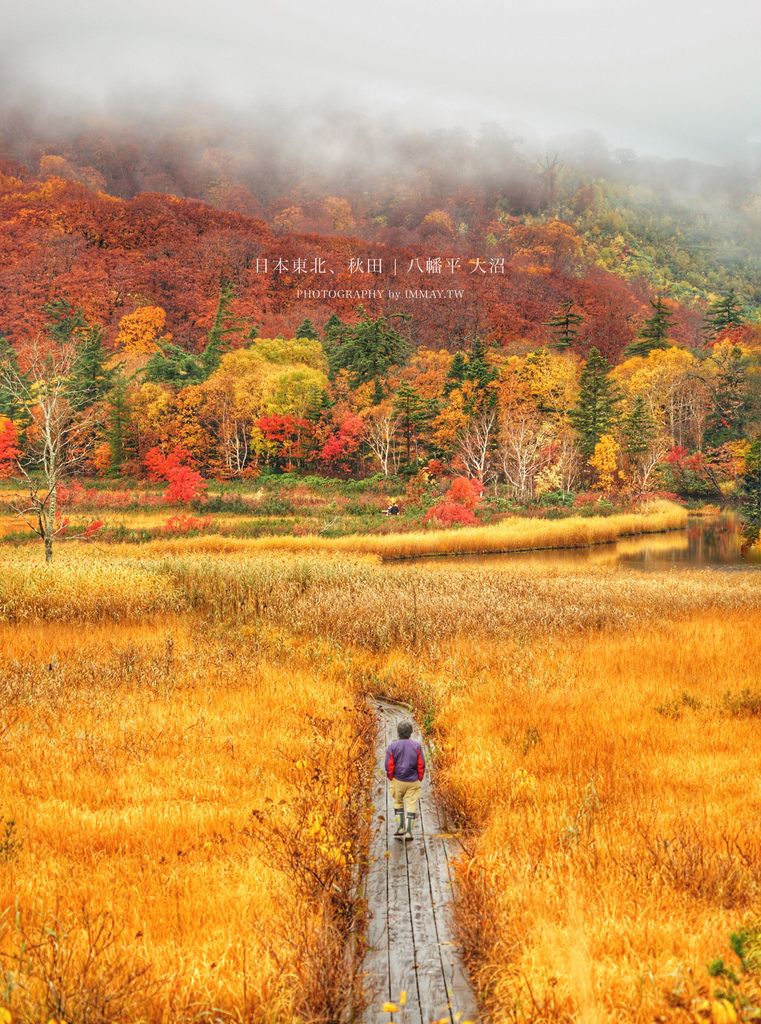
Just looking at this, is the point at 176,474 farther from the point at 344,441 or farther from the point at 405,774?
the point at 405,774

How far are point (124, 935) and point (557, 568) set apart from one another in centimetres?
2620

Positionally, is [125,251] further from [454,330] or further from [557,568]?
[557,568]

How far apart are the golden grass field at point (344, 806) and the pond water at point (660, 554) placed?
56.4ft

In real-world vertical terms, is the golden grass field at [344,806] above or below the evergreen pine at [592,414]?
below

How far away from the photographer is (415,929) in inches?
235

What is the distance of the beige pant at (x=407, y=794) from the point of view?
7527 millimetres

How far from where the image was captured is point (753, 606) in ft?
64.1

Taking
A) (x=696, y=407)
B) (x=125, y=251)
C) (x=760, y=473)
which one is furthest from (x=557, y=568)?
(x=125, y=251)

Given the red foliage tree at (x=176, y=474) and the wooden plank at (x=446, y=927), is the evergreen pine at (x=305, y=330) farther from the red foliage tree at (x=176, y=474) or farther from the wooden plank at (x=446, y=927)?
the wooden plank at (x=446, y=927)

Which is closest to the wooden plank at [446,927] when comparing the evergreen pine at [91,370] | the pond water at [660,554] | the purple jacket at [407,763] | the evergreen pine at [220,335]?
the purple jacket at [407,763]

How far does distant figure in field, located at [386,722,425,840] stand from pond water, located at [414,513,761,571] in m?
24.7

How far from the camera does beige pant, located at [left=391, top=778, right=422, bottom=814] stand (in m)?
7.53

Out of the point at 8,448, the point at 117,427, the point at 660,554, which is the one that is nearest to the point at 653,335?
the point at 660,554

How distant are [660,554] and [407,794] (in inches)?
1274
